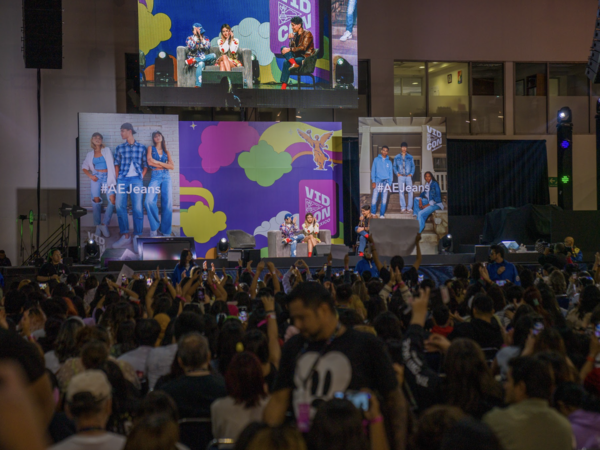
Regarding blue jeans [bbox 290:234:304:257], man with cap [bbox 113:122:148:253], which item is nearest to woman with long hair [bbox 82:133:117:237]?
man with cap [bbox 113:122:148:253]

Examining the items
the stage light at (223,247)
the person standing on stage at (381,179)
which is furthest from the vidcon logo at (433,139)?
the stage light at (223,247)

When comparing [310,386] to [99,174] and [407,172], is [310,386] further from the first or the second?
[407,172]

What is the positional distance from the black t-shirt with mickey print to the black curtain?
61.5 ft

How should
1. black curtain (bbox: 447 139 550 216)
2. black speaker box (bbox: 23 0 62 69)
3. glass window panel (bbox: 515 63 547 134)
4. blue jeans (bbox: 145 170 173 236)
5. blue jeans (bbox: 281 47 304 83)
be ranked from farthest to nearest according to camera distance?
glass window panel (bbox: 515 63 547 134), black curtain (bbox: 447 139 550 216), blue jeans (bbox: 281 47 304 83), blue jeans (bbox: 145 170 173 236), black speaker box (bbox: 23 0 62 69)

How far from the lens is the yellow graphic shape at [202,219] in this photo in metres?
17.2

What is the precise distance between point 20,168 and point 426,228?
1231 centimetres

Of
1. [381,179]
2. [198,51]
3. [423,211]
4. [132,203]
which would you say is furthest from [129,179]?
[423,211]

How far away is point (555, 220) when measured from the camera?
14547mm

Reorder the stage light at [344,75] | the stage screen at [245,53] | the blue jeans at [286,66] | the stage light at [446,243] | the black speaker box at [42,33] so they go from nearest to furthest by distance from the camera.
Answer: the black speaker box at [42,33] → the stage screen at [245,53] → the blue jeans at [286,66] → the stage light at [344,75] → the stage light at [446,243]

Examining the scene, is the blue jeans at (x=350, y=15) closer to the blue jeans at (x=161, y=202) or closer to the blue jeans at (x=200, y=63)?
the blue jeans at (x=200, y=63)

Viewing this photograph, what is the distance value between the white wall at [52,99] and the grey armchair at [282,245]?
262 inches

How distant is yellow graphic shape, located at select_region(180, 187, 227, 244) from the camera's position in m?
17.2

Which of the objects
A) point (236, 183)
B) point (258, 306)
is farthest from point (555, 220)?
point (258, 306)

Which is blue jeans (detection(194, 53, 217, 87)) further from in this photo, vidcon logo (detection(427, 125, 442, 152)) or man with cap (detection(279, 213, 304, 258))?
vidcon logo (detection(427, 125, 442, 152))
